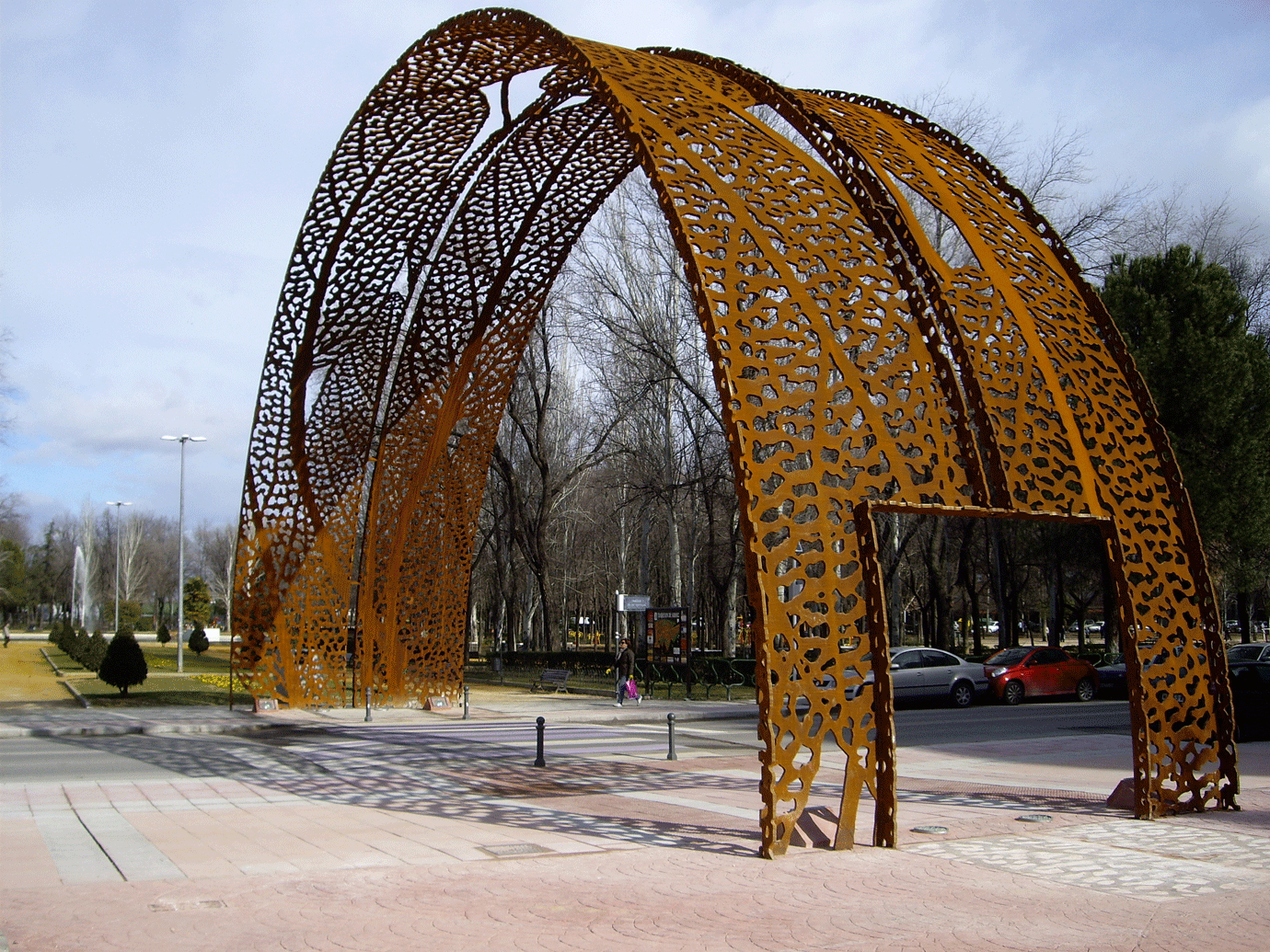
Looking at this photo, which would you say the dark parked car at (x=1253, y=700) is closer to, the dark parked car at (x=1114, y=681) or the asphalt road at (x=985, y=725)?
the asphalt road at (x=985, y=725)

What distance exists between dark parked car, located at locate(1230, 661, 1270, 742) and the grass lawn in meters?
19.2

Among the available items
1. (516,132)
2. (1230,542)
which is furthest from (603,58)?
(1230,542)

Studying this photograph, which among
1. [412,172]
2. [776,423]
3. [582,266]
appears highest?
[582,266]

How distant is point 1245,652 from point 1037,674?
10773 mm

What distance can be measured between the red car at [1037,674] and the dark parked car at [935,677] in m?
0.52

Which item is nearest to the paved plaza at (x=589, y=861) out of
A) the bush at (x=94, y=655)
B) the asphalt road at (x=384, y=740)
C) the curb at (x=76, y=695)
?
the asphalt road at (x=384, y=740)

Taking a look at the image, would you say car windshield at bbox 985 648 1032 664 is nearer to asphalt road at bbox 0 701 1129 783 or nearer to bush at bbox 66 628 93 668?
asphalt road at bbox 0 701 1129 783

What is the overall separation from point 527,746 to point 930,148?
9.95 metres

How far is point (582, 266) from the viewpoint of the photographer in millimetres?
30859

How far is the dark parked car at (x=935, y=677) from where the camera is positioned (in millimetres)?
24562

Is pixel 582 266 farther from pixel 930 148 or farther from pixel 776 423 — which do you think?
pixel 776 423

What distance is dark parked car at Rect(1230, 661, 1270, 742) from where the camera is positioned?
1731 cm

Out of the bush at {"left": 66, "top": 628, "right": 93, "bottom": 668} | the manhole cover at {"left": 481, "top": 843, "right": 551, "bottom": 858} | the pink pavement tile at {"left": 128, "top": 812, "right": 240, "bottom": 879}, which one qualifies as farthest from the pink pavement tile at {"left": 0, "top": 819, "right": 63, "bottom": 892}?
the bush at {"left": 66, "top": 628, "right": 93, "bottom": 668}

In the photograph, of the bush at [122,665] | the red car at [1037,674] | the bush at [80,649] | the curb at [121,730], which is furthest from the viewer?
the bush at [80,649]
